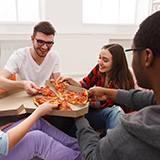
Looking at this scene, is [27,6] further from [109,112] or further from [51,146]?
[51,146]

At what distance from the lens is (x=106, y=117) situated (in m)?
1.61

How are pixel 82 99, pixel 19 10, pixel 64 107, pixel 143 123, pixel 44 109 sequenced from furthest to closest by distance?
1. pixel 19 10
2. pixel 82 99
3. pixel 64 107
4. pixel 44 109
5. pixel 143 123

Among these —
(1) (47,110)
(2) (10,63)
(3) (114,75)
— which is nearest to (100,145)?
(1) (47,110)

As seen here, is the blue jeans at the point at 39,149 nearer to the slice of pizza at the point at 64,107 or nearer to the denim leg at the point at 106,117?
the slice of pizza at the point at 64,107

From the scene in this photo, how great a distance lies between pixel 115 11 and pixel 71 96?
3337mm

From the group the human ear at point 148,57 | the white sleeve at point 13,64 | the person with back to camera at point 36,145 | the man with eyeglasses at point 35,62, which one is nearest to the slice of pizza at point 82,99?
the person with back to camera at point 36,145

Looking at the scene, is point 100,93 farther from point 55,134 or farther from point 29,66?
point 29,66

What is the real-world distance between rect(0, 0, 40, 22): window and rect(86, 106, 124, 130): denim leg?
275cm

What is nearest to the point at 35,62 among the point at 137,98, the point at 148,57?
the point at 137,98

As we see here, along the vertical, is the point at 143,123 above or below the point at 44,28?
below

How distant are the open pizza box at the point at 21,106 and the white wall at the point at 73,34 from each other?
224cm

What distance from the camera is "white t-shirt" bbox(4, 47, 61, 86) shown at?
6.15 ft

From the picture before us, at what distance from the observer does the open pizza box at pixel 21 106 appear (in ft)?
3.69

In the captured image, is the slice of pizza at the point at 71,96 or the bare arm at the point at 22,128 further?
the slice of pizza at the point at 71,96
